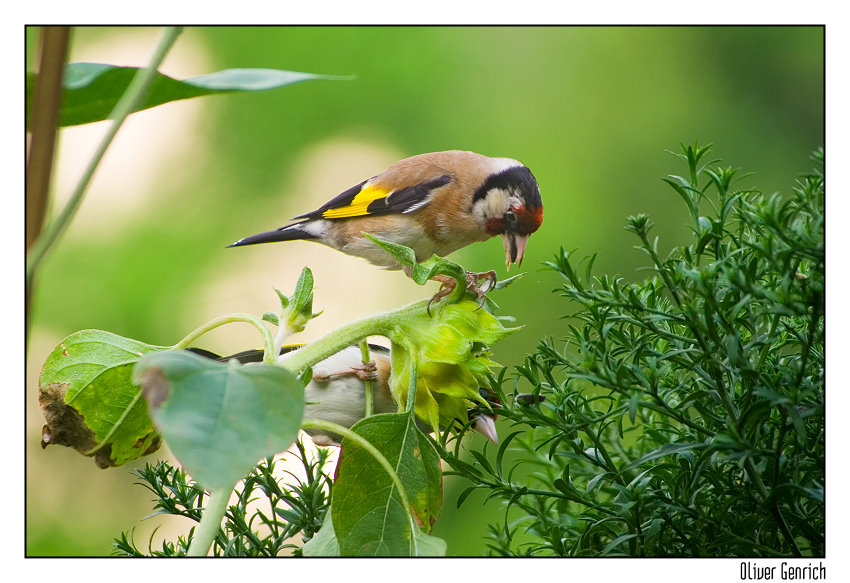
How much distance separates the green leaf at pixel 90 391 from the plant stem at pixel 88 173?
0.20m

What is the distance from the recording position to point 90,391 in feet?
1.60

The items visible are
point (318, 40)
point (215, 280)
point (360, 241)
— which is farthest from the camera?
point (215, 280)

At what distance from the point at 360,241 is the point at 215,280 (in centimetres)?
23

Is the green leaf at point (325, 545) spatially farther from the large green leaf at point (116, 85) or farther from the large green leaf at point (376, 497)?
the large green leaf at point (116, 85)

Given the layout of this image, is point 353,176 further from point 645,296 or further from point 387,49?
point 645,296

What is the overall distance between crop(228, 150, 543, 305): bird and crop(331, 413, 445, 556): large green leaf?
16.9 inches

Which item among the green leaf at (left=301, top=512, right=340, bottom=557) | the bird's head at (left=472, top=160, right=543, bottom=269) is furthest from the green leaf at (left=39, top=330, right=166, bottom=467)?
the bird's head at (left=472, top=160, right=543, bottom=269)

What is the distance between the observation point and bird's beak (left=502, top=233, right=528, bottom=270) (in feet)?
2.51

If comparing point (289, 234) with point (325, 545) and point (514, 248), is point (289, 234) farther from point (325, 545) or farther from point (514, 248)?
point (325, 545)

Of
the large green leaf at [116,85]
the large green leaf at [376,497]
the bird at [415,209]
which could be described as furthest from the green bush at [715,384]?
the bird at [415,209]

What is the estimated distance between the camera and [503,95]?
92 cm

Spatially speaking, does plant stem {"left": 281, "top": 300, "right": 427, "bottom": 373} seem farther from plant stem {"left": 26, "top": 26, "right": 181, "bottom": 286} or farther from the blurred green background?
the blurred green background

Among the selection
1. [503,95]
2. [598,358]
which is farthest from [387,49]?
[598,358]

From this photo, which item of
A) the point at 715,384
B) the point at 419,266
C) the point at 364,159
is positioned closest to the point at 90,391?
the point at 419,266
